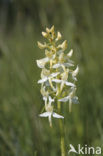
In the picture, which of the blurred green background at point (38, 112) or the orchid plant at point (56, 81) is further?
the blurred green background at point (38, 112)

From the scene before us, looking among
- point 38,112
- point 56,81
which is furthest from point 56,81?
point 38,112

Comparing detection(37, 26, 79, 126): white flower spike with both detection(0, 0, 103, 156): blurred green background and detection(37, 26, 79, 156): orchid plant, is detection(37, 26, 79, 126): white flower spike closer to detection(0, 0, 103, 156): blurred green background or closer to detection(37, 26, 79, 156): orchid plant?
detection(37, 26, 79, 156): orchid plant

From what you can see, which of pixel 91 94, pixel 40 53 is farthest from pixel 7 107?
pixel 40 53

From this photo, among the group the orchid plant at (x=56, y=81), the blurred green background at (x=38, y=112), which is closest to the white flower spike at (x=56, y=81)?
the orchid plant at (x=56, y=81)

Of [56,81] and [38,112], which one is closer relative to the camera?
[56,81]

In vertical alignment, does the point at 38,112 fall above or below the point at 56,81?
below

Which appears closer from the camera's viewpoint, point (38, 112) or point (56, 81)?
point (56, 81)

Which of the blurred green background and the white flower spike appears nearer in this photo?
the white flower spike

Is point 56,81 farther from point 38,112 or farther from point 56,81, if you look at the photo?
point 38,112

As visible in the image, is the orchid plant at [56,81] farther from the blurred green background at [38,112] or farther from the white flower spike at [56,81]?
the blurred green background at [38,112]

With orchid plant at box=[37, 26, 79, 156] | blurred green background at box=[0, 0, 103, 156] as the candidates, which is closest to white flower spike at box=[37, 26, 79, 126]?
orchid plant at box=[37, 26, 79, 156]

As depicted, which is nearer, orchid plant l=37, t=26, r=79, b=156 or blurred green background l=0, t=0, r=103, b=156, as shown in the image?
orchid plant l=37, t=26, r=79, b=156

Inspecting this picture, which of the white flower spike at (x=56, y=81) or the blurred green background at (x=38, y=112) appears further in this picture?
the blurred green background at (x=38, y=112)
